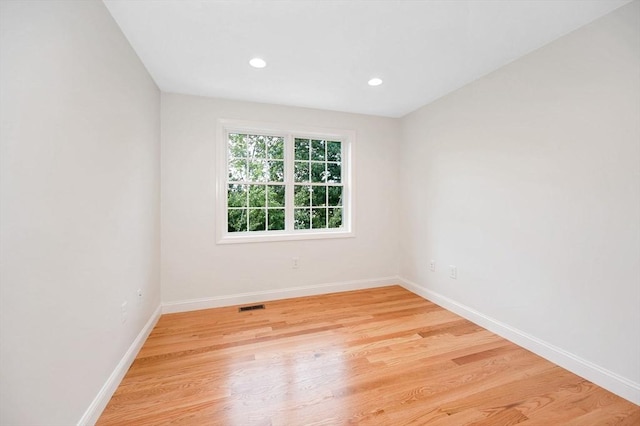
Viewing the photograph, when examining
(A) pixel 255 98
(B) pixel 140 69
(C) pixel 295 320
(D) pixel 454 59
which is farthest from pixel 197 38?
(C) pixel 295 320

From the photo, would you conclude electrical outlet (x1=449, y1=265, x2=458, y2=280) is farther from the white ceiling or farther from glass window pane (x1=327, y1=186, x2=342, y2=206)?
the white ceiling

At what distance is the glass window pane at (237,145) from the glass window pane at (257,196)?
16.6 inches

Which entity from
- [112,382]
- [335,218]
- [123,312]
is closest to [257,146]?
[335,218]

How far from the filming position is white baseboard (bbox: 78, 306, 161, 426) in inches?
56.7

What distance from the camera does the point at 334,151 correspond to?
3.76 m

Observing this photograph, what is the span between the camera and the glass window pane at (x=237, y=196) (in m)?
3.30

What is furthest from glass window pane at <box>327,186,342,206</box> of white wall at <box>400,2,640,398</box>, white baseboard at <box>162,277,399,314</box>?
white wall at <box>400,2,640,398</box>

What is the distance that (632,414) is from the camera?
1.56 metres

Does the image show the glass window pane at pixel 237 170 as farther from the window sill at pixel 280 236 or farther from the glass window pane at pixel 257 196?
the window sill at pixel 280 236

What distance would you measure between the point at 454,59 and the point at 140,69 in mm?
2711

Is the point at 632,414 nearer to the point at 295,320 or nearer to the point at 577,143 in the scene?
the point at 577,143

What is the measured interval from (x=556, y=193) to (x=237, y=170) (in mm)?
3132

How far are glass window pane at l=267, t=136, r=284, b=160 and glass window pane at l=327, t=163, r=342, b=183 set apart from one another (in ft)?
2.24

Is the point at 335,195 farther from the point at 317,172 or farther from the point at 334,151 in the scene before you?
the point at 334,151
